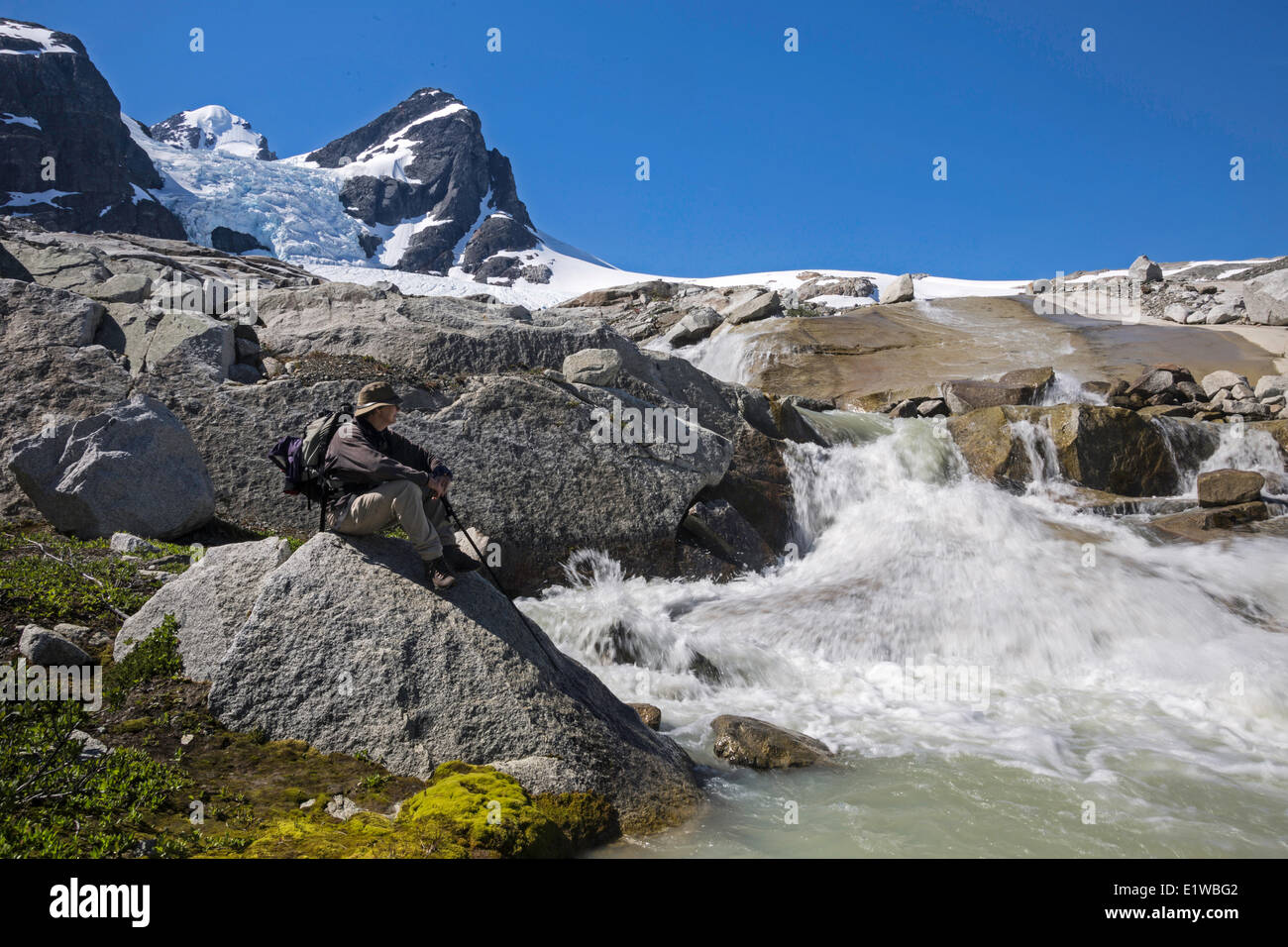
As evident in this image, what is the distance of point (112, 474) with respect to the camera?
10.4 m

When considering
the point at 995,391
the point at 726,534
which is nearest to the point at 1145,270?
the point at 995,391

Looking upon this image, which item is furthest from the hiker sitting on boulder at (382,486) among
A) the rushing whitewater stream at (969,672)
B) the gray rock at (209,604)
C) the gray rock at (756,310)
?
the gray rock at (756,310)

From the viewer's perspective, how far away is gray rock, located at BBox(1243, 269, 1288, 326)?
110 feet

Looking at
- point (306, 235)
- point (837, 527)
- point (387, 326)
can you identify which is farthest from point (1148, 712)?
point (306, 235)

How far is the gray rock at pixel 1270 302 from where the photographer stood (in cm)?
3353

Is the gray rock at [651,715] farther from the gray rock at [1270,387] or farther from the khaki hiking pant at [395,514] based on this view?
the gray rock at [1270,387]

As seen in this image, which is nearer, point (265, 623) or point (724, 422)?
A: point (265, 623)

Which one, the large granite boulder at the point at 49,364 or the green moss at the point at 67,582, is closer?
the green moss at the point at 67,582

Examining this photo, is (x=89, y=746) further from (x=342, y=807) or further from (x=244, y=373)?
(x=244, y=373)

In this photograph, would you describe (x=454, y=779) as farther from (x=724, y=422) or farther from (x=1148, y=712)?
(x=724, y=422)

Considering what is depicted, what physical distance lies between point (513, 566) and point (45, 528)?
637 centimetres

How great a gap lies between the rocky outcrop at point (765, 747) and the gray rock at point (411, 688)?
1078mm

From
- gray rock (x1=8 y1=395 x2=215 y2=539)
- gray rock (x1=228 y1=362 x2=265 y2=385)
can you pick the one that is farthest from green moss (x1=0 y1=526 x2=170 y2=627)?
gray rock (x1=228 y1=362 x2=265 y2=385)
